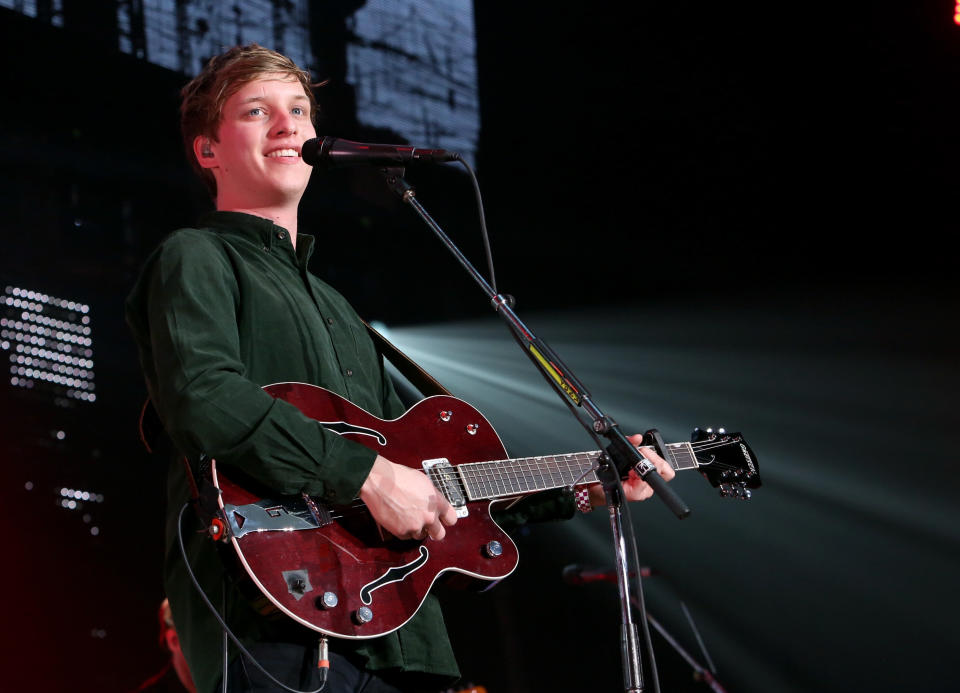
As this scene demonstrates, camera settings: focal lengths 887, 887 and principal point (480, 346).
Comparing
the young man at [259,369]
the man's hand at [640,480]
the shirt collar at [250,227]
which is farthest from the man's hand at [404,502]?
the shirt collar at [250,227]

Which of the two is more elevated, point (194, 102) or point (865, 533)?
point (194, 102)

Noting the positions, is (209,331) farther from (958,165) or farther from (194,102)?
(958,165)

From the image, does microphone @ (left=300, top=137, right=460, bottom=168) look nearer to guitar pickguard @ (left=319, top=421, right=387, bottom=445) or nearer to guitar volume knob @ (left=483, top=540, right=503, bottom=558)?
guitar pickguard @ (left=319, top=421, right=387, bottom=445)

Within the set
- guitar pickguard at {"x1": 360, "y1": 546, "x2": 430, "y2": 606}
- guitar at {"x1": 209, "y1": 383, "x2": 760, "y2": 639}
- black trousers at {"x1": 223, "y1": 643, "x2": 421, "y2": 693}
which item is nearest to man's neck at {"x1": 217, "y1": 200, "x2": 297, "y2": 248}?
guitar at {"x1": 209, "y1": 383, "x2": 760, "y2": 639}

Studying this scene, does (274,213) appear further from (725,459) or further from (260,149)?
(725,459)

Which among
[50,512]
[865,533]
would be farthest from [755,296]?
[50,512]

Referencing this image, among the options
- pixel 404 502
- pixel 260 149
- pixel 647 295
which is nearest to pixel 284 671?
pixel 404 502

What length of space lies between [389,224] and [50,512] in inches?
113

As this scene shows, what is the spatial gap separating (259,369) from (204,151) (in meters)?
0.76

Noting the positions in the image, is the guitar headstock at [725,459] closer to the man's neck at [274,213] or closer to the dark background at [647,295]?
the man's neck at [274,213]

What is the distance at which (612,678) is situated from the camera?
6004 mm

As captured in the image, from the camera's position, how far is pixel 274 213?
8.04 ft

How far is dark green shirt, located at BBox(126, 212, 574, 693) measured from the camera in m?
Result: 1.81

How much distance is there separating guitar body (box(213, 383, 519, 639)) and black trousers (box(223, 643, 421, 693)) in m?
0.11
